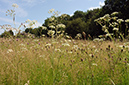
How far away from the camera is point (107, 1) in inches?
778

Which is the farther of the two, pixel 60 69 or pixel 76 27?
pixel 76 27

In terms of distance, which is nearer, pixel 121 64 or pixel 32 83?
pixel 32 83

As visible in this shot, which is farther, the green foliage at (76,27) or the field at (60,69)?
the green foliage at (76,27)

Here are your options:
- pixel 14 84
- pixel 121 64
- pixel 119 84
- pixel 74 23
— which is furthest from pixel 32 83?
pixel 74 23

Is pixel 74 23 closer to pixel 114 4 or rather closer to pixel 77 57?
pixel 114 4

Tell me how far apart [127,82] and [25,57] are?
248 cm

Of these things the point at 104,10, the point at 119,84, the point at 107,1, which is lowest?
the point at 119,84

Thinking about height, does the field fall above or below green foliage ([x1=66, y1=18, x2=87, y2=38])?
below

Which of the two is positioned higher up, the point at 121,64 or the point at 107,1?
the point at 107,1

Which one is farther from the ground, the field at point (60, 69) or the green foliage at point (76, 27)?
the green foliage at point (76, 27)

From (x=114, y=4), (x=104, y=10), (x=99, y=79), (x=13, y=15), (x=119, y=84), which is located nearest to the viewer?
(x=119, y=84)

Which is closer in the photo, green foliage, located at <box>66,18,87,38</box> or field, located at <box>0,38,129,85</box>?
field, located at <box>0,38,129,85</box>

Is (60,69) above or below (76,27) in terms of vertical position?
below

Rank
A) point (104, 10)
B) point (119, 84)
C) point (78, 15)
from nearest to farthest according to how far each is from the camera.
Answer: point (119, 84) → point (104, 10) → point (78, 15)
